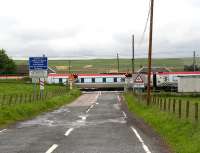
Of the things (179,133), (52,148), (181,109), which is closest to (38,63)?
(181,109)

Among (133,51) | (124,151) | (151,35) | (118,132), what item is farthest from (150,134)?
(133,51)

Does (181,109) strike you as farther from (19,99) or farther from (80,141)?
(19,99)

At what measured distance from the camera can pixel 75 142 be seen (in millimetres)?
16594

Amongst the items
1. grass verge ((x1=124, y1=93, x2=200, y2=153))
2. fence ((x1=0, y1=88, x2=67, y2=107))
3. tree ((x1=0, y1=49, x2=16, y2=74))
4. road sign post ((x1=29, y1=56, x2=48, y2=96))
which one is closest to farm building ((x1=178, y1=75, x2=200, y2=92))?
Answer: fence ((x1=0, y1=88, x2=67, y2=107))

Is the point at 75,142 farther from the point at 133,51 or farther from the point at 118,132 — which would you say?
the point at 133,51

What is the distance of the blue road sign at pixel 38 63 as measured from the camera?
45.5 metres

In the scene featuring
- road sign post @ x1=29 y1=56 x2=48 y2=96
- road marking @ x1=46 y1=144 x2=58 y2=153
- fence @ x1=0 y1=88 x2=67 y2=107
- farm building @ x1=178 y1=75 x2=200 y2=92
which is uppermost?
road sign post @ x1=29 y1=56 x2=48 y2=96

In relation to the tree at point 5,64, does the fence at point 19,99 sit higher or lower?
lower

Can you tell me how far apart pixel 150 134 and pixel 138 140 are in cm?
240

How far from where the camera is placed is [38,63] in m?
45.7

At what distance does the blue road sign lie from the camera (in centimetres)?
4550

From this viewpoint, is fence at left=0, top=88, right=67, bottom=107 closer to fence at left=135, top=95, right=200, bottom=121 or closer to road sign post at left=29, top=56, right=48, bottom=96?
road sign post at left=29, top=56, right=48, bottom=96

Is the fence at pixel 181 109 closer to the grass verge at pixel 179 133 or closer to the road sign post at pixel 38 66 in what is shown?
the grass verge at pixel 179 133

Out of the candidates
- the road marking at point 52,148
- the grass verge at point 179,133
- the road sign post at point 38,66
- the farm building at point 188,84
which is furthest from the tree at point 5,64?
the road marking at point 52,148
